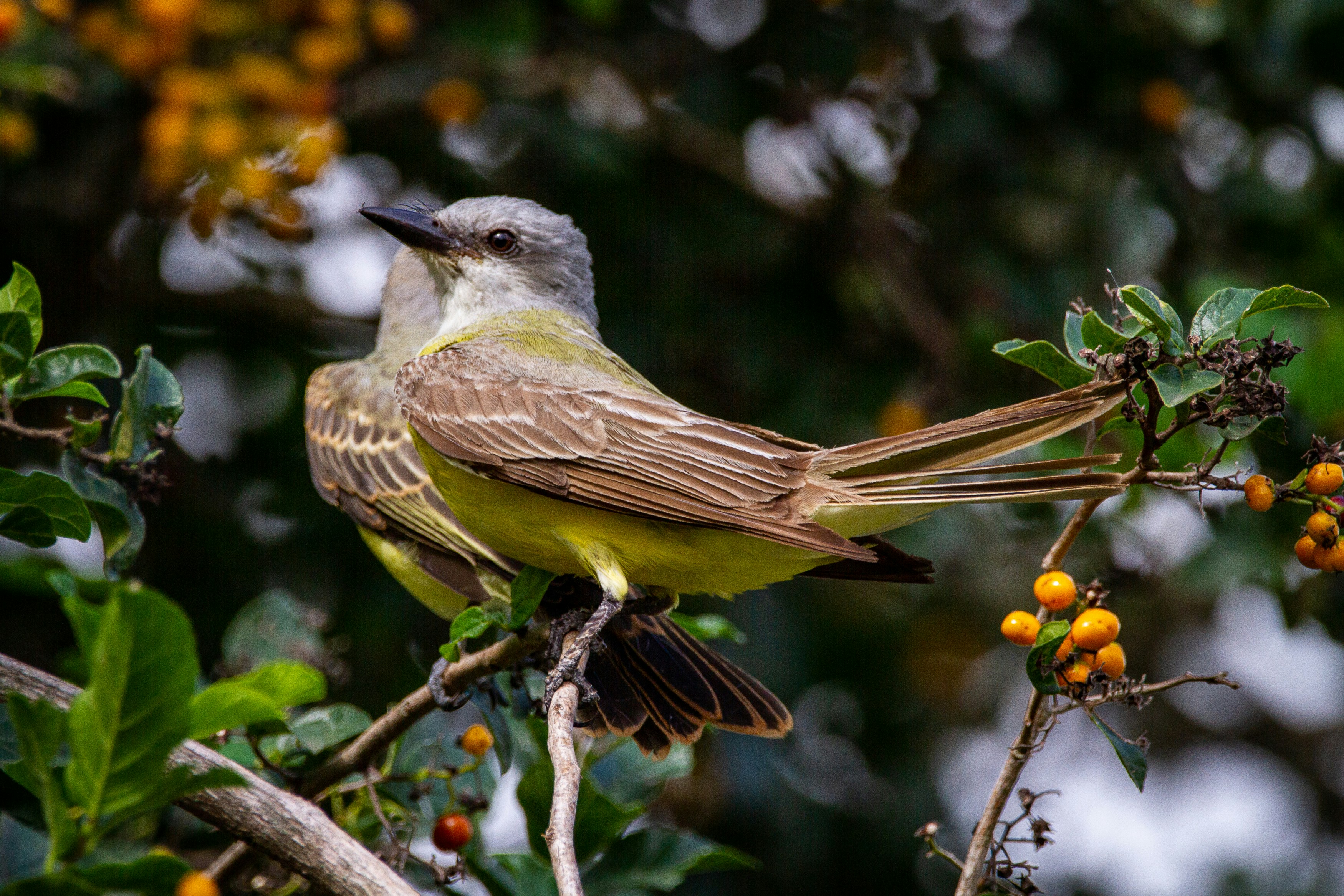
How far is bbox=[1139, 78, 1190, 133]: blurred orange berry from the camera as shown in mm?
5203

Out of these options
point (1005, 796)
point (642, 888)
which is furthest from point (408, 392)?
point (1005, 796)

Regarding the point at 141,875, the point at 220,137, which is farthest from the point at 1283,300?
the point at 220,137

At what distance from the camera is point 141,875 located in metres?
1.76

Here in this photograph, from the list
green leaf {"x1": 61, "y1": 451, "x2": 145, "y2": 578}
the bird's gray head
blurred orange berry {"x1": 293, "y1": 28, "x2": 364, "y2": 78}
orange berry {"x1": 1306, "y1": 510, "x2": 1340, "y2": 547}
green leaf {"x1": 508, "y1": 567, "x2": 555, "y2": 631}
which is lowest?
green leaf {"x1": 61, "y1": 451, "x2": 145, "y2": 578}

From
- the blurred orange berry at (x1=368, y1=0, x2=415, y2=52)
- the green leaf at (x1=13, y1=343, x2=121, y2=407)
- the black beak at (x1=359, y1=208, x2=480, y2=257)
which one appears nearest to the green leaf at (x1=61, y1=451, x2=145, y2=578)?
the green leaf at (x1=13, y1=343, x2=121, y2=407)

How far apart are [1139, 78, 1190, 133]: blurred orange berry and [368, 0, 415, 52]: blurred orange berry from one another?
10.2ft

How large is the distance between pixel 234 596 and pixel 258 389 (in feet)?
3.26

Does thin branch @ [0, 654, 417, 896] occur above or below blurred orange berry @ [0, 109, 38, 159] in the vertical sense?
below

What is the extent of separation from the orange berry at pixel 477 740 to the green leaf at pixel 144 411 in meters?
1.04

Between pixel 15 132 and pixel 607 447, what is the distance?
→ 7.95 ft

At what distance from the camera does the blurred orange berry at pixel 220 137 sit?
4488 millimetres

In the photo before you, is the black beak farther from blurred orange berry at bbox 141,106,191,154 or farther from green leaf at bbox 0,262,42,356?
green leaf at bbox 0,262,42,356

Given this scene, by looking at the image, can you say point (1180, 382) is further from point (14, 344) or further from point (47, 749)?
point (14, 344)

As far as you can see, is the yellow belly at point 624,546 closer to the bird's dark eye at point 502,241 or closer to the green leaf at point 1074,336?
the green leaf at point 1074,336
